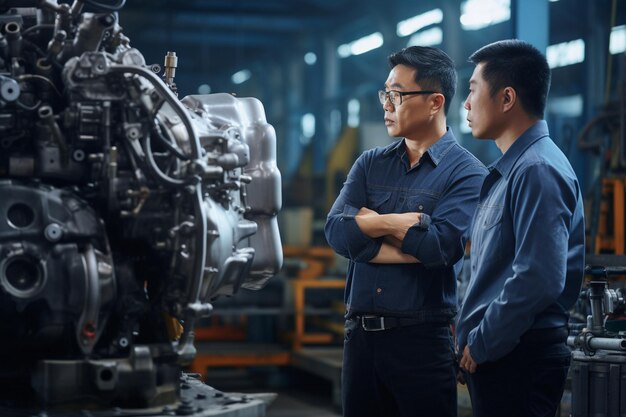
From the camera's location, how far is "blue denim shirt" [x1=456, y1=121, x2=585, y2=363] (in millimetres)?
2703

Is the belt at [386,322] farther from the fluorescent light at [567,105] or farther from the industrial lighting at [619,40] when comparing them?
the fluorescent light at [567,105]

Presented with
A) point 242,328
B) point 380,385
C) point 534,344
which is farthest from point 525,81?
point 242,328

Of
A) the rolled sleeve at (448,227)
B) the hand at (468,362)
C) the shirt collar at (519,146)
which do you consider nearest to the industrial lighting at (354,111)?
the rolled sleeve at (448,227)

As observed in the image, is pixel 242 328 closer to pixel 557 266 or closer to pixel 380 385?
pixel 380 385

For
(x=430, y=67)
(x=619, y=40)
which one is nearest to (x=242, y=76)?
(x=619, y=40)

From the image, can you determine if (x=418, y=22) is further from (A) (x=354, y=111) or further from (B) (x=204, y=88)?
(B) (x=204, y=88)

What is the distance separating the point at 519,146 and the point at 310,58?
12.0 m

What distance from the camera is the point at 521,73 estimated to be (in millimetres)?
2971

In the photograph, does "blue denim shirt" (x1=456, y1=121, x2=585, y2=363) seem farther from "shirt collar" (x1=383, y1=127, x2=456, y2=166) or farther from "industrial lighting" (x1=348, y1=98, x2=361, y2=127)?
"industrial lighting" (x1=348, y1=98, x2=361, y2=127)

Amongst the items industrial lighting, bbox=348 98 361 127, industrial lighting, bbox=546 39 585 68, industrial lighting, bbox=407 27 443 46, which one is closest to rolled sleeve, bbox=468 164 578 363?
industrial lighting, bbox=546 39 585 68

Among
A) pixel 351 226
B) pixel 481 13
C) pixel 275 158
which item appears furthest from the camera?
pixel 481 13

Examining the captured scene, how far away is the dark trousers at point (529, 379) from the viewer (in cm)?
280

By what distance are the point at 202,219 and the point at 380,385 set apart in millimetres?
1021

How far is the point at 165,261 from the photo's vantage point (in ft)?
8.63
